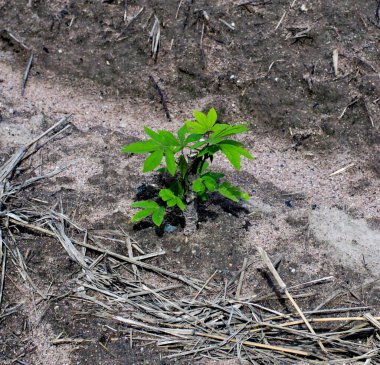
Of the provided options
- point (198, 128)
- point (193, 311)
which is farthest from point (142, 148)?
point (193, 311)

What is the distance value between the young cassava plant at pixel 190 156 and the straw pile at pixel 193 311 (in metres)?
0.28

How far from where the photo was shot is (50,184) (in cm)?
333

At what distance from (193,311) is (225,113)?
166 cm

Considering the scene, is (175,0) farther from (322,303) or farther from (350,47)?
(322,303)

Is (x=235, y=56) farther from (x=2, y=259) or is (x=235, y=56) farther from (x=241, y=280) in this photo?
(x=2, y=259)

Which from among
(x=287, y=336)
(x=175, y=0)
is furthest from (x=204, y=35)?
(x=287, y=336)

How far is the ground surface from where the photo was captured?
302 cm

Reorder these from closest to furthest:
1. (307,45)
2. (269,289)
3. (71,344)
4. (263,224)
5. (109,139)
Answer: (71,344) → (269,289) → (263,224) → (109,139) → (307,45)

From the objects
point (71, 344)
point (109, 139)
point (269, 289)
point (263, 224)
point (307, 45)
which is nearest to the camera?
point (71, 344)

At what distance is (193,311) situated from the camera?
8.78 ft

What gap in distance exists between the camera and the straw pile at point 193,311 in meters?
2.53

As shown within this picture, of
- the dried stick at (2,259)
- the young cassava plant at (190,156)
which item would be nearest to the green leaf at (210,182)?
the young cassava plant at (190,156)

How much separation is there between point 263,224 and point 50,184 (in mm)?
1310

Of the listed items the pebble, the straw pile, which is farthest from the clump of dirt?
the straw pile
